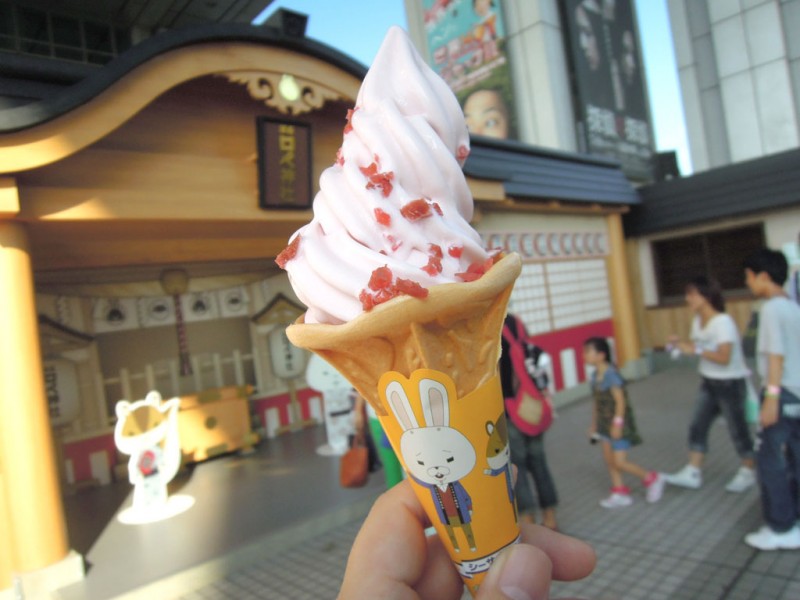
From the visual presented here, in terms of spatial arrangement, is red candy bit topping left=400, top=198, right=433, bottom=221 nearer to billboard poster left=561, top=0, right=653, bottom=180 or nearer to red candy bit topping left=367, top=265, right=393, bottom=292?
red candy bit topping left=367, top=265, right=393, bottom=292

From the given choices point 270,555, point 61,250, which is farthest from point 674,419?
point 61,250

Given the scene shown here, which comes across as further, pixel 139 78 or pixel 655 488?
pixel 655 488

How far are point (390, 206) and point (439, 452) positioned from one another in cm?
72

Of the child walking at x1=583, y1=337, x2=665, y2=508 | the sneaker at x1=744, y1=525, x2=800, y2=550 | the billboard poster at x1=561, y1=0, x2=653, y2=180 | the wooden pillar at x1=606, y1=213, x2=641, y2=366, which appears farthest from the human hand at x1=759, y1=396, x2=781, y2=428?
the billboard poster at x1=561, y1=0, x2=653, y2=180

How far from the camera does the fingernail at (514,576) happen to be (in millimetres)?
1296

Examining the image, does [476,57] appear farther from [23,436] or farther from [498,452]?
[498,452]

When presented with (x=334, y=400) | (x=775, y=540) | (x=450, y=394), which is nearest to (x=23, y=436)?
(x=334, y=400)

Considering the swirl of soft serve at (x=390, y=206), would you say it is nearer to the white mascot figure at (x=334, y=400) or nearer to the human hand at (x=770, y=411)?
the human hand at (x=770, y=411)

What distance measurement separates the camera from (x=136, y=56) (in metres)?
4.11

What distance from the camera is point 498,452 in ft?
4.91

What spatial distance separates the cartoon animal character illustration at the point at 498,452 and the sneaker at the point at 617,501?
11.4ft

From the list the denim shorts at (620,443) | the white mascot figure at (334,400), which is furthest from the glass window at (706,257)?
the white mascot figure at (334,400)

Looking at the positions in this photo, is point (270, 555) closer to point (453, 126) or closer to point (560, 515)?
point (560, 515)

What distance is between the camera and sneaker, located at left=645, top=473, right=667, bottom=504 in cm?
453
